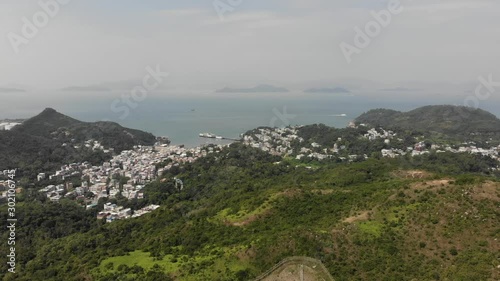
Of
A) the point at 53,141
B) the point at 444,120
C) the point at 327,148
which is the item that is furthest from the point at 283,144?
the point at 444,120

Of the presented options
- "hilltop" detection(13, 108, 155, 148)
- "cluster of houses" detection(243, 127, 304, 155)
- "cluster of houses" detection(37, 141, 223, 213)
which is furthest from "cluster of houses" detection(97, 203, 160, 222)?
"hilltop" detection(13, 108, 155, 148)

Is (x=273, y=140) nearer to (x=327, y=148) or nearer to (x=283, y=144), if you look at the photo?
(x=283, y=144)

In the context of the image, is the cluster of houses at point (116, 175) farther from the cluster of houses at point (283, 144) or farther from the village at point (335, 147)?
the village at point (335, 147)

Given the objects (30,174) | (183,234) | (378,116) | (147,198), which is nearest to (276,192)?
(183,234)

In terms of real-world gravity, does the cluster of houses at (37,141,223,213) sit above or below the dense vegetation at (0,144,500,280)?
below

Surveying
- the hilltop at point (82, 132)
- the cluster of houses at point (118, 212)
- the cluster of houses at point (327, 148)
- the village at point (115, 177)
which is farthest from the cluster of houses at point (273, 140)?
the cluster of houses at point (118, 212)

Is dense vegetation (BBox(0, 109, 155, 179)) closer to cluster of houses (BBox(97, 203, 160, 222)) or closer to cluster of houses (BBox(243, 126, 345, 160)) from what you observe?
cluster of houses (BBox(97, 203, 160, 222))

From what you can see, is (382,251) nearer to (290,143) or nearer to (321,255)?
(321,255)
